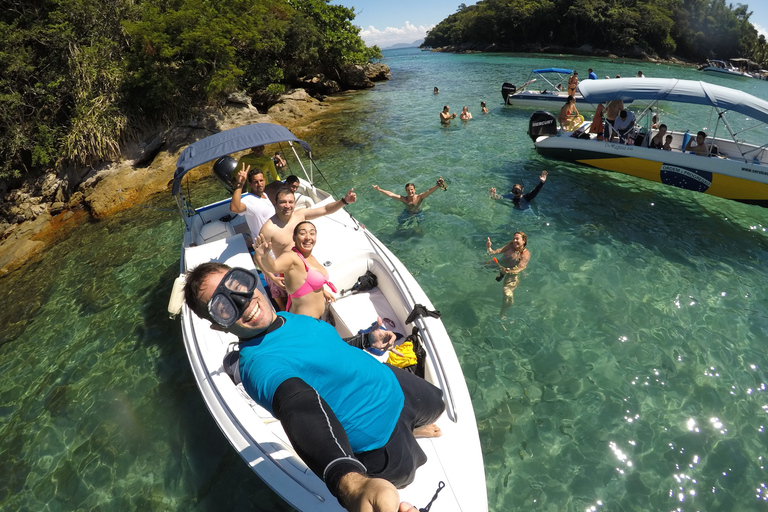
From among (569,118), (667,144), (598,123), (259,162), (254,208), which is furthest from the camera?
(569,118)

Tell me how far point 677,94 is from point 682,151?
63.0 inches

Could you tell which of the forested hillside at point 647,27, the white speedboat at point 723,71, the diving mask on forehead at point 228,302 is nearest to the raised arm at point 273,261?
the diving mask on forehead at point 228,302

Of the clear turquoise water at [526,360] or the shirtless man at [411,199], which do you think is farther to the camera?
the shirtless man at [411,199]

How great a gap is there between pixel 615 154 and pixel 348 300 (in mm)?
8968

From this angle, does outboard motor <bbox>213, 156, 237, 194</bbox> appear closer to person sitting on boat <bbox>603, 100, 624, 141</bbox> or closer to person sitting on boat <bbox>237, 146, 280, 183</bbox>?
person sitting on boat <bbox>237, 146, 280, 183</bbox>

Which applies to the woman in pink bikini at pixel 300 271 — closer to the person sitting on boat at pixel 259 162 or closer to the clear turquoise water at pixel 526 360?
the clear turquoise water at pixel 526 360

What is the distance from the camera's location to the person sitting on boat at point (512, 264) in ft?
19.4

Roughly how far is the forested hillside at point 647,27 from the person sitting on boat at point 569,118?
191ft

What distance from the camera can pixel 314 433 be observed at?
5.00 ft

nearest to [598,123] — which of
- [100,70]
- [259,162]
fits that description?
[259,162]

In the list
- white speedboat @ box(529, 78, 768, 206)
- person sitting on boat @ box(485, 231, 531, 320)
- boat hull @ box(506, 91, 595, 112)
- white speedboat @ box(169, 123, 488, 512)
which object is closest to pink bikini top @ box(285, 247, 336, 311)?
white speedboat @ box(169, 123, 488, 512)

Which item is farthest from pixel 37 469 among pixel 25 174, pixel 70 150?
pixel 25 174

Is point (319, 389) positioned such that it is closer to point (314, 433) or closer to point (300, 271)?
point (314, 433)

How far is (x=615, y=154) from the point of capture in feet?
31.4
